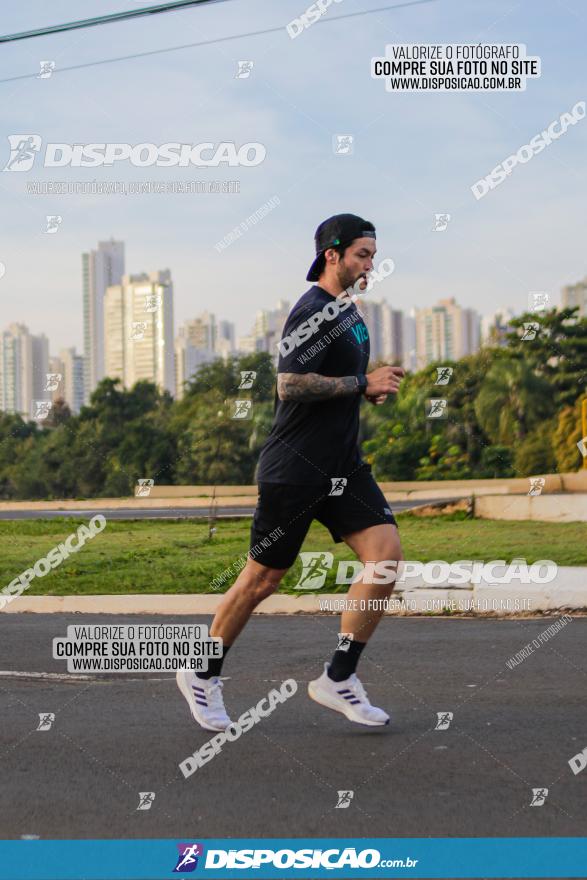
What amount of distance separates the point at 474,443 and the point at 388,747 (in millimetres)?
20886

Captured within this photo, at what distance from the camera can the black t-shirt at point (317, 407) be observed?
15.6 feet

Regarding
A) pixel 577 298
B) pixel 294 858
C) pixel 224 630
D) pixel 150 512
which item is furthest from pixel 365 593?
pixel 577 298

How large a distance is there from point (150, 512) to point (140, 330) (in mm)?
8961

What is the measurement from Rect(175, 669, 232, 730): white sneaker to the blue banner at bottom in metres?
1.36

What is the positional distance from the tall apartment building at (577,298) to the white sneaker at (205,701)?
2632cm

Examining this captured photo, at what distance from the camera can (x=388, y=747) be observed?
455 cm

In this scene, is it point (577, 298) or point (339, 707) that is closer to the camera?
point (339, 707)

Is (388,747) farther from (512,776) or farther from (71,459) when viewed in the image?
(71,459)

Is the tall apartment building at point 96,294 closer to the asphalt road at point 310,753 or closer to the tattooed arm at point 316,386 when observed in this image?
the asphalt road at point 310,753

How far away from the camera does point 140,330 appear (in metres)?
13.7

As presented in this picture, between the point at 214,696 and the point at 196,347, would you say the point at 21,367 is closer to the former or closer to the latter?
the point at 196,347

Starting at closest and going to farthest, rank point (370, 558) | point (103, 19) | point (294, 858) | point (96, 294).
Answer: point (294, 858) < point (370, 558) < point (103, 19) < point (96, 294)

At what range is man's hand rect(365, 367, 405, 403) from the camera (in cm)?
469

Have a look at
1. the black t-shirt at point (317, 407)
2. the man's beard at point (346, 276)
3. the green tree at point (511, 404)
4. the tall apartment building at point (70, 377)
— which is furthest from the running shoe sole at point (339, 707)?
the green tree at point (511, 404)
